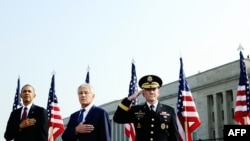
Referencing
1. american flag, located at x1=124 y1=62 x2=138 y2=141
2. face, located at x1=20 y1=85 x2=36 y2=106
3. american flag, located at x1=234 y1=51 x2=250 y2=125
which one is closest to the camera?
face, located at x1=20 y1=85 x2=36 y2=106

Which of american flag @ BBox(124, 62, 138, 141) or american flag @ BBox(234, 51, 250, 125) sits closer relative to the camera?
american flag @ BBox(124, 62, 138, 141)

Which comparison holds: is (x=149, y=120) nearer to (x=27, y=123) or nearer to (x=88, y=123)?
(x=88, y=123)

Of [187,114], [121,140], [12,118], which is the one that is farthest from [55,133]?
[121,140]

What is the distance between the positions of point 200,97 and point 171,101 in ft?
15.7

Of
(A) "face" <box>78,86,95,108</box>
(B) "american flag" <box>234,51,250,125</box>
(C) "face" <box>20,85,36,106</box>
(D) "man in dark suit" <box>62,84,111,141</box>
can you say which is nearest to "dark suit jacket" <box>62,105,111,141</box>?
(D) "man in dark suit" <box>62,84,111,141</box>

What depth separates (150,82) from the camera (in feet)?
19.1

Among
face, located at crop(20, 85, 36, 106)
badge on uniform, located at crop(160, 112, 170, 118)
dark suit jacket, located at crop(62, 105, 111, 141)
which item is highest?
face, located at crop(20, 85, 36, 106)

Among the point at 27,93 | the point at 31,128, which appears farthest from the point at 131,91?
the point at 27,93

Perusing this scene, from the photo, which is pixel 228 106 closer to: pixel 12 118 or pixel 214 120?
pixel 214 120

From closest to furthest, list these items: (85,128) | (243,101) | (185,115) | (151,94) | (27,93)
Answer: (85,128) < (151,94) < (27,93) < (185,115) < (243,101)

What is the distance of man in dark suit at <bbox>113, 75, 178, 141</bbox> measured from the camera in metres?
5.76

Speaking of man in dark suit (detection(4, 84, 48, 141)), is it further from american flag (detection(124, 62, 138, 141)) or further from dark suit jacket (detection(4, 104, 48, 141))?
american flag (detection(124, 62, 138, 141))

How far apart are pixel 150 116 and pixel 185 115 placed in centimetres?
1150

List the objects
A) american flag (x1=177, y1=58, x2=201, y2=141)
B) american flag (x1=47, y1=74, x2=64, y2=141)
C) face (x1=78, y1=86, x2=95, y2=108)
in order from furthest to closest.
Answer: american flag (x1=47, y1=74, x2=64, y2=141) < american flag (x1=177, y1=58, x2=201, y2=141) < face (x1=78, y1=86, x2=95, y2=108)
